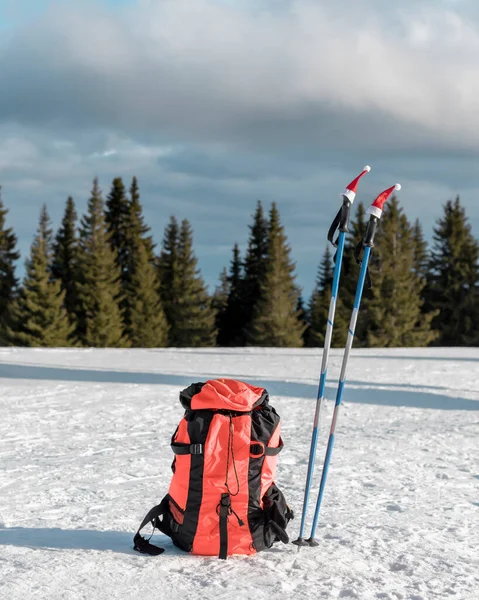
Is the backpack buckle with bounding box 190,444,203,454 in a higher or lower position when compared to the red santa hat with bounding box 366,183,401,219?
lower

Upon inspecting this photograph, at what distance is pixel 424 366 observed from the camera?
14.4 meters

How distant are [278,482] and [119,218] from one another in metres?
44.8

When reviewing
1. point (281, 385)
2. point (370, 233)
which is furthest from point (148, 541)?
point (281, 385)

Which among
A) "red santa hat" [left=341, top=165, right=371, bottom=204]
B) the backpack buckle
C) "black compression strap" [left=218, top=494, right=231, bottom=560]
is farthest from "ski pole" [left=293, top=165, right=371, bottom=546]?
the backpack buckle

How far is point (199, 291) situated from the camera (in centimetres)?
4456

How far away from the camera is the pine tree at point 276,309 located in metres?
42.0

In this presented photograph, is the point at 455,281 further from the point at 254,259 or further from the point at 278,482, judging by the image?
the point at 278,482

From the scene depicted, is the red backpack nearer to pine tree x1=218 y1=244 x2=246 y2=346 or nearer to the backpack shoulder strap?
the backpack shoulder strap

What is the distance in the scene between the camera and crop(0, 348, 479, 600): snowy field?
324 cm

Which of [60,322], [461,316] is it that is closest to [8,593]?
[60,322]

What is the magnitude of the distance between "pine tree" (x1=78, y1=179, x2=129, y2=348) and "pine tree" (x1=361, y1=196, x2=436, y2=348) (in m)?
15.1

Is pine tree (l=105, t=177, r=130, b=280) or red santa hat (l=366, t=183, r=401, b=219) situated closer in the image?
red santa hat (l=366, t=183, r=401, b=219)

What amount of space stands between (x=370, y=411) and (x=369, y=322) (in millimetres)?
31461

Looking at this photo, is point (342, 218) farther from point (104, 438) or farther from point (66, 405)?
point (66, 405)
